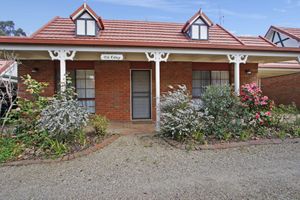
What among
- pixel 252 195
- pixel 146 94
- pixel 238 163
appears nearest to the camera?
pixel 252 195

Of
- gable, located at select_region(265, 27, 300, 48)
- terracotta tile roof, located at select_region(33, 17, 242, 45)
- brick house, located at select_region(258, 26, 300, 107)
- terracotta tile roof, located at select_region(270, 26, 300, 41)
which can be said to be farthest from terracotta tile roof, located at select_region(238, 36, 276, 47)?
terracotta tile roof, located at select_region(270, 26, 300, 41)

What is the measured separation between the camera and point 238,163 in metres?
4.71

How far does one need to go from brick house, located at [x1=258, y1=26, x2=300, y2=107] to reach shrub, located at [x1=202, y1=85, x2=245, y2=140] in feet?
25.0

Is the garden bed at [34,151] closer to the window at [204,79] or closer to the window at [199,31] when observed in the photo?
the window at [204,79]

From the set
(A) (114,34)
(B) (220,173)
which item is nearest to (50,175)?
(B) (220,173)

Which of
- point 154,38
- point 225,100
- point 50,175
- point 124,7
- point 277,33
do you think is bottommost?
point 50,175

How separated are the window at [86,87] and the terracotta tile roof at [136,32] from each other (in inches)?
60.7

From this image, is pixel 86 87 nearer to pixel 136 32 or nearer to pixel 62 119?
pixel 136 32

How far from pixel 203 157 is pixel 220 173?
95 cm

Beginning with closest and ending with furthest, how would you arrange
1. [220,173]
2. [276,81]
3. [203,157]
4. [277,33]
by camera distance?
[220,173] < [203,157] < [276,81] < [277,33]

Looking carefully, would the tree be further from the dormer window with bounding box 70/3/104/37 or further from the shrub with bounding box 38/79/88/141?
the shrub with bounding box 38/79/88/141

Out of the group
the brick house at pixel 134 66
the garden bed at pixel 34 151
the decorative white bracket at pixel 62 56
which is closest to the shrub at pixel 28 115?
the garden bed at pixel 34 151

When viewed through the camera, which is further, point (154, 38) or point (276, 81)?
point (276, 81)

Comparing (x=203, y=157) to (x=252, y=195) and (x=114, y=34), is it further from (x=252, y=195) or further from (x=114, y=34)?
(x=114, y=34)
